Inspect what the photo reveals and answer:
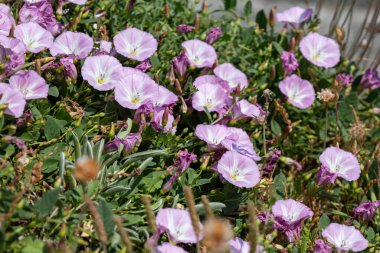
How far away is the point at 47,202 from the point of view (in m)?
1.65

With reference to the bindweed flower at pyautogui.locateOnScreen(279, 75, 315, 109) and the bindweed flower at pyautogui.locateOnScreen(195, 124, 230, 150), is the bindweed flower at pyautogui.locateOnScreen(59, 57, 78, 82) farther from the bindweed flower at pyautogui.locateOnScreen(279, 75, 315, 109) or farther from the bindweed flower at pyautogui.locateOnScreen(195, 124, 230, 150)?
the bindweed flower at pyautogui.locateOnScreen(279, 75, 315, 109)

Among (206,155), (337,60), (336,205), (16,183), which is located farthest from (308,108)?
(16,183)

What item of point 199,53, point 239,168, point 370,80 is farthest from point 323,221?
point 370,80

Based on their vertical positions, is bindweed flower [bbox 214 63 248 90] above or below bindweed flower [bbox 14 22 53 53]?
below

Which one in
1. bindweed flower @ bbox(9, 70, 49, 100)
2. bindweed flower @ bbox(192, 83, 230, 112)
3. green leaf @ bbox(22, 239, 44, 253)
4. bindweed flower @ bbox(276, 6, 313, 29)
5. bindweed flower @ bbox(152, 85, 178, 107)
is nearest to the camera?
green leaf @ bbox(22, 239, 44, 253)

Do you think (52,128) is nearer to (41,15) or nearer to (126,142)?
(126,142)

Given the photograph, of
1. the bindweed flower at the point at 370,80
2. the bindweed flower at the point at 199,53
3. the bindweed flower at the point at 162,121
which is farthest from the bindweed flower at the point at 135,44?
the bindweed flower at the point at 370,80

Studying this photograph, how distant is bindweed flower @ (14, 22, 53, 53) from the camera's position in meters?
2.12

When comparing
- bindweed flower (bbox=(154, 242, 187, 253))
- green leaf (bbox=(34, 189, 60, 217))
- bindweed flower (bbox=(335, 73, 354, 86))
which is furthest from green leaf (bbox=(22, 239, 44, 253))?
bindweed flower (bbox=(335, 73, 354, 86))

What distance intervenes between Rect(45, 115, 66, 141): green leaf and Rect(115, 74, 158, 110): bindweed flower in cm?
22

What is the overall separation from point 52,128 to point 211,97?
58 cm

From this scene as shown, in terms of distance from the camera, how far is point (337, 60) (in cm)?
272

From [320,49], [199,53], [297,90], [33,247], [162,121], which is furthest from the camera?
[320,49]

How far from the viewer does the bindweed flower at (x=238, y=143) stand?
207 centimetres
